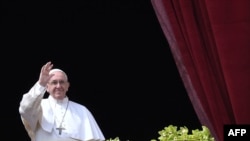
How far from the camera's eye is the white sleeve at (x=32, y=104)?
4.57 m

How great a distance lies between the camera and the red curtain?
2.43 meters

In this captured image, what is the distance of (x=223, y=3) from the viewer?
2.46 metres

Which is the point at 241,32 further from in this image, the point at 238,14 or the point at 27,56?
the point at 27,56

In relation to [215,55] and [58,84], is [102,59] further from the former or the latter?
[215,55]

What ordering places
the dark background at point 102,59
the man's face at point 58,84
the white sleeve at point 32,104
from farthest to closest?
the dark background at point 102,59 < the man's face at point 58,84 < the white sleeve at point 32,104

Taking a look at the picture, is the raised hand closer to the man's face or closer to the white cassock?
the white cassock

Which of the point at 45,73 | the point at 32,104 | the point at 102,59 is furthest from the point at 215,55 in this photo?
the point at 102,59

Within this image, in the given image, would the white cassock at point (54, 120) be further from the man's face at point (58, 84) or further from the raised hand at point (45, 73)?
the raised hand at point (45, 73)

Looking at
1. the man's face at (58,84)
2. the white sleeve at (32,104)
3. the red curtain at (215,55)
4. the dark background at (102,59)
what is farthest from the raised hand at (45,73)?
the dark background at (102,59)

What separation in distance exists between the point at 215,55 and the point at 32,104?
2.40m

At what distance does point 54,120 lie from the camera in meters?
5.14

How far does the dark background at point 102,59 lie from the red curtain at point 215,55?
5002mm

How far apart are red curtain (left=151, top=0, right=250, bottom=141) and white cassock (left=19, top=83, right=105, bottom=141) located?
2188 millimetres

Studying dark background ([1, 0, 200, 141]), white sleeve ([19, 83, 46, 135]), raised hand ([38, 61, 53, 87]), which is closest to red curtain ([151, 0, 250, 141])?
raised hand ([38, 61, 53, 87])
